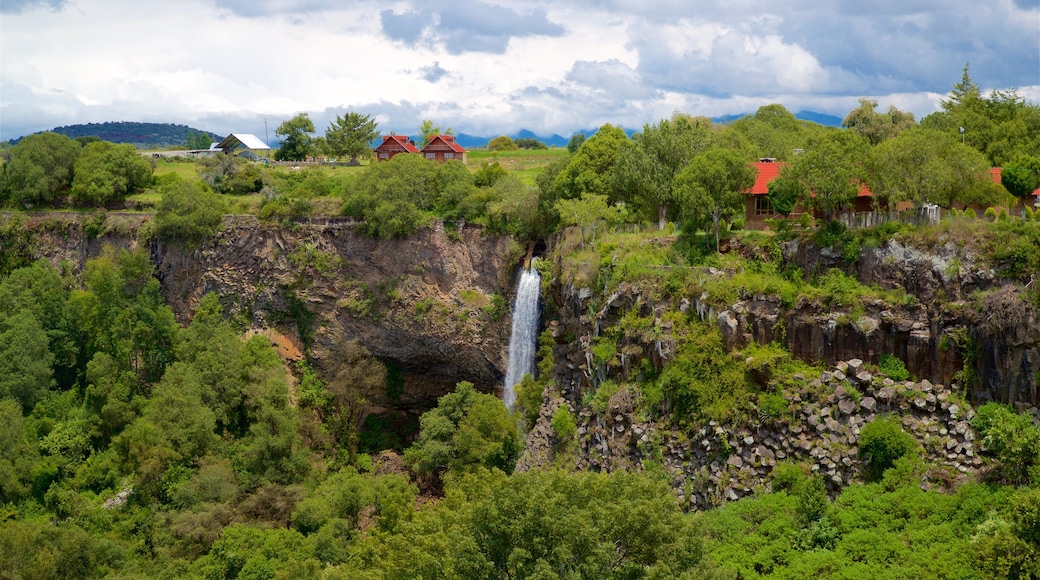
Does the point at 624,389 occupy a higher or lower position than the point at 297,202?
lower

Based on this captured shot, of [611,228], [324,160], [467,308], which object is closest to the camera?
[611,228]

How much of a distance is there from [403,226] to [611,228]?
13.1 m

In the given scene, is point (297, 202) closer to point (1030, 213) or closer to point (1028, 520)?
point (1030, 213)

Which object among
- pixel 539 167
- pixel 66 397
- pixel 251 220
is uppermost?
pixel 539 167

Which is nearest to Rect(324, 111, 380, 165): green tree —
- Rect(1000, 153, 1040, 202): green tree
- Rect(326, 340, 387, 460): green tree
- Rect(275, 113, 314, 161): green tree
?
Rect(275, 113, 314, 161): green tree

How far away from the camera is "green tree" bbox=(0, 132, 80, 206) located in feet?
202

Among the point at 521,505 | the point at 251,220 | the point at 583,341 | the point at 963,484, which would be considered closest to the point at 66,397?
the point at 251,220

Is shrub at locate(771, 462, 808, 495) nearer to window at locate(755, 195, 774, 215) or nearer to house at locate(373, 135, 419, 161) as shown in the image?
window at locate(755, 195, 774, 215)

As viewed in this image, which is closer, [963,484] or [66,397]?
[963,484]

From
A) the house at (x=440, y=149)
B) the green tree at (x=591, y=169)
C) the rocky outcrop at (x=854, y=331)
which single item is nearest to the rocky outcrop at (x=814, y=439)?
the rocky outcrop at (x=854, y=331)

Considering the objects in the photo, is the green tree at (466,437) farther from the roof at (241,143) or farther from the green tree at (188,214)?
the roof at (241,143)

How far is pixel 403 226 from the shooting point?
51.9 m

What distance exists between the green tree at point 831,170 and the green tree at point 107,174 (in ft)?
151

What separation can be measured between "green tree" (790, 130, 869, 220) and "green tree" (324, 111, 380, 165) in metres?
50.1
